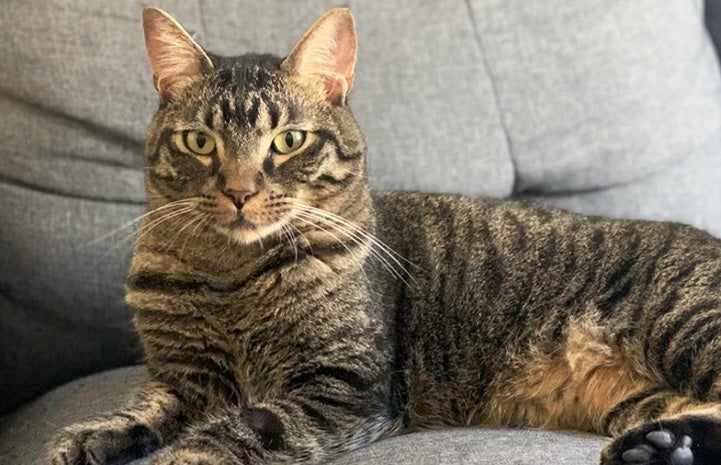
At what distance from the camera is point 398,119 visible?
174cm

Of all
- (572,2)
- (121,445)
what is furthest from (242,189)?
(572,2)

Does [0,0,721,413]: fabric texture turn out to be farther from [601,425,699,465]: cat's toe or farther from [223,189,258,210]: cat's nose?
[601,425,699,465]: cat's toe

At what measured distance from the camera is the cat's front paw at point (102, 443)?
1056mm

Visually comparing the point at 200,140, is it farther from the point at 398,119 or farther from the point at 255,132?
the point at 398,119

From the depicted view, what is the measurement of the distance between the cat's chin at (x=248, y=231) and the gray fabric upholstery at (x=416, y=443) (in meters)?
0.33

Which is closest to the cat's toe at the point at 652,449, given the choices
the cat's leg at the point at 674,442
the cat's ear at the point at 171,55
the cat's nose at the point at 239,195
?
the cat's leg at the point at 674,442

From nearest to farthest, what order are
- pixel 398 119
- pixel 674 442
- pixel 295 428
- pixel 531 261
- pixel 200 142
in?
pixel 674 442
pixel 295 428
pixel 200 142
pixel 531 261
pixel 398 119

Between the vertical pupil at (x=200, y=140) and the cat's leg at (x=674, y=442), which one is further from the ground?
the vertical pupil at (x=200, y=140)

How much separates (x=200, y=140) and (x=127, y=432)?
1.41ft

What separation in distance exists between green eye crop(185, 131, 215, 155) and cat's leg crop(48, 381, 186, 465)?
1.20 ft

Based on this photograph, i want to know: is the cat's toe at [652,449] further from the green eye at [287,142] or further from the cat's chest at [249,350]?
the green eye at [287,142]

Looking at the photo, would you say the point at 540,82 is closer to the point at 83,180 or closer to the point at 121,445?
the point at 83,180

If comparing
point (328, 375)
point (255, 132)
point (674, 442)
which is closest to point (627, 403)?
point (674, 442)

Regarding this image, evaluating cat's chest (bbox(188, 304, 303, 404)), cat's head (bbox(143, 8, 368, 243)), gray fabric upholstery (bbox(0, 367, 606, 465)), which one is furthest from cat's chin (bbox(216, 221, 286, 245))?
gray fabric upholstery (bbox(0, 367, 606, 465))
